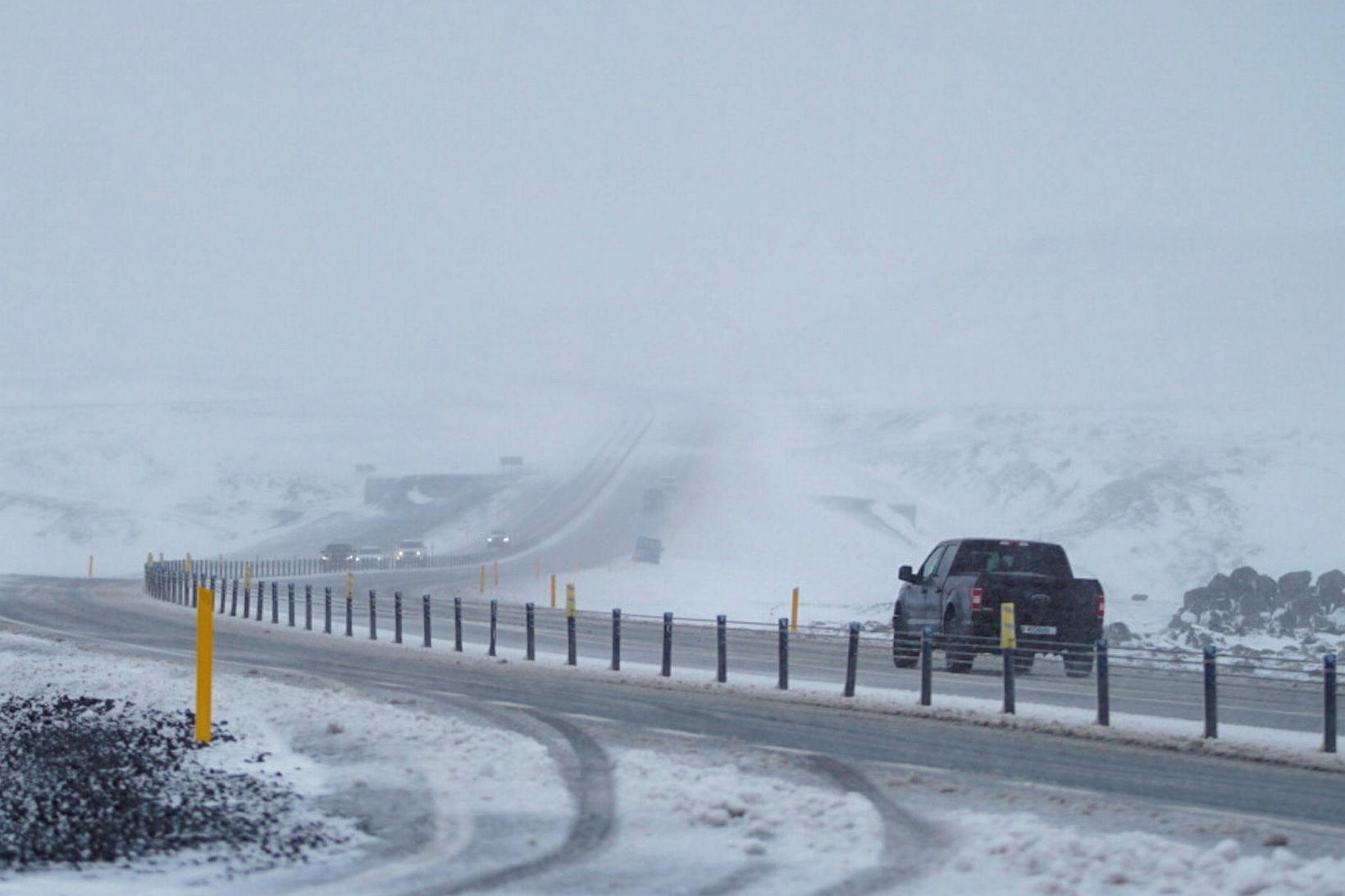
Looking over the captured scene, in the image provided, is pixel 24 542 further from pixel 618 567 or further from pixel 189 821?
pixel 189 821

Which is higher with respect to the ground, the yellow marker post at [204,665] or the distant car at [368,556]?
the yellow marker post at [204,665]

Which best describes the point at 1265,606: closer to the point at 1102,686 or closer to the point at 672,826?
the point at 1102,686

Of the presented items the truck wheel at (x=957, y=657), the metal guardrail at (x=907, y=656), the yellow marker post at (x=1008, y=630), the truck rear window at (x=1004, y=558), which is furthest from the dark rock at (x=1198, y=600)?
the yellow marker post at (x=1008, y=630)

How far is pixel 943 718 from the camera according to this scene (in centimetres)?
1686

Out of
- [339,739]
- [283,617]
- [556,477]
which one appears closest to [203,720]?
[339,739]

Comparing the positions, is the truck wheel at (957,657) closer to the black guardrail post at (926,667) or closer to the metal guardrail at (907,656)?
the metal guardrail at (907,656)

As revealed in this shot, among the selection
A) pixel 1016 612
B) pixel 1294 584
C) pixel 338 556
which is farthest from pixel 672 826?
pixel 338 556

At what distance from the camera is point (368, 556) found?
258 ft

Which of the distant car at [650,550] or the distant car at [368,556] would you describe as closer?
the distant car at [650,550]

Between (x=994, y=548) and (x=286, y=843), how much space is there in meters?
17.0

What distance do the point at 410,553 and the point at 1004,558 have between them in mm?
56473

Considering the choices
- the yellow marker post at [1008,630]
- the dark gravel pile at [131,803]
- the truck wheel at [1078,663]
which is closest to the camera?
the dark gravel pile at [131,803]

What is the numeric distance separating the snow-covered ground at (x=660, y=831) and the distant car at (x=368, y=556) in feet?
205

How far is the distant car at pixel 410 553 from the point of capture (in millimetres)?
77312
